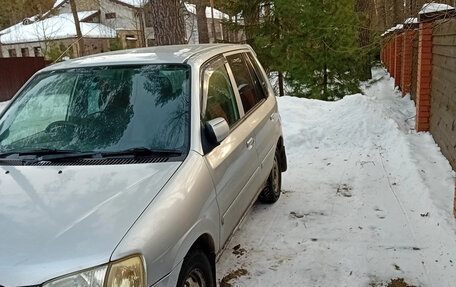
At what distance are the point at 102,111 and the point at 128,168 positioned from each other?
0.71 meters

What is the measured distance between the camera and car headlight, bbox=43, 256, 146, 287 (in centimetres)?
180

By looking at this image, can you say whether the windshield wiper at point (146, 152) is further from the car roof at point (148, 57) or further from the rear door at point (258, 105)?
the rear door at point (258, 105)

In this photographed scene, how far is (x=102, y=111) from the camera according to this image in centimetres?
308

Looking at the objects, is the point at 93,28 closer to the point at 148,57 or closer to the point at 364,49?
the point at 364,49

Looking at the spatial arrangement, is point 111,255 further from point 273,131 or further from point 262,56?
point 262,56

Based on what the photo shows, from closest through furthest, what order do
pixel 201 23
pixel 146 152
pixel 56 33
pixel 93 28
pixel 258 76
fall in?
pixel 146 152 → pixel 258 76 → pixel 201 23 → pixel 56 33 → pixel 93 28

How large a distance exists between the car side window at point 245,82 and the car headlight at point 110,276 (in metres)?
2.34

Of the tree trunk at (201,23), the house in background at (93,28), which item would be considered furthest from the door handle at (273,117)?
the house in background at (93,28)

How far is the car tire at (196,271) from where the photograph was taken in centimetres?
233

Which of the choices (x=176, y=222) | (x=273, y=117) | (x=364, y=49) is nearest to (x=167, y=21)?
(x=273, y=117)

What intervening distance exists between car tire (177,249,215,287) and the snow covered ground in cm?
83

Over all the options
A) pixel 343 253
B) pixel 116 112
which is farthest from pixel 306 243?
pixel 116 112

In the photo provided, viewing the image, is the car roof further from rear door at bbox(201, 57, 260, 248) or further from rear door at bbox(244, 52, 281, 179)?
rear door at bbox(244, 52, 281, 179)

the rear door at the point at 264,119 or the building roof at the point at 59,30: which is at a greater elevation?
the building roof at the point at 59,30
